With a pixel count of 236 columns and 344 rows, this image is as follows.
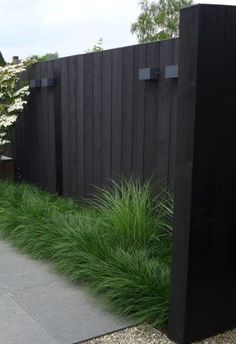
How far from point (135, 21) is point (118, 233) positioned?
70.9 feet

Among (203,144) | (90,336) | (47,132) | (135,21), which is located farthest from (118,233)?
(135,21)

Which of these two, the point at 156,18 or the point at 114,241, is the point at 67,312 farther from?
the point at 156,18

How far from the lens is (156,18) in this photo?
2355 centimetres

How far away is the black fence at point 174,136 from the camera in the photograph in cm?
272

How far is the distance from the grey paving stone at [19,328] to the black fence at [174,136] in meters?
0.85

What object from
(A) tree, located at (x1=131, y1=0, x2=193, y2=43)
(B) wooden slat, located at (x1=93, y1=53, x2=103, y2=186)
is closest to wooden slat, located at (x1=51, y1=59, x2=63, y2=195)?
(B) wooden slat, located at (x1=93, y1=53, x2=103, y2=186)

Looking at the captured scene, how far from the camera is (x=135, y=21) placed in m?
24.2

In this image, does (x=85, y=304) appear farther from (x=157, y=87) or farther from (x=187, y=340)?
(x=157, y=87)

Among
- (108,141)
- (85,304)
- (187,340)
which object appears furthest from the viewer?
(108,141)

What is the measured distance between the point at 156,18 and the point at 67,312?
22098 mm

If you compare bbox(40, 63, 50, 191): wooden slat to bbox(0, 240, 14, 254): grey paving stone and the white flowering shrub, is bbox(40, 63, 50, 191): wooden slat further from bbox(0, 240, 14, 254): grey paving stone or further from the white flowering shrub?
bbox(0, 240, 14, 254): grey paving stone

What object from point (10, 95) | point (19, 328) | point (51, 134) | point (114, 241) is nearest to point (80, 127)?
point (51, 134)

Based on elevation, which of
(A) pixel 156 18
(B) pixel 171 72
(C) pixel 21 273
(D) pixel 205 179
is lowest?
(C) pixel 21 273

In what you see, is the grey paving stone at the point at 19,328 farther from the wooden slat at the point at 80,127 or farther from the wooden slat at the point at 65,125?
the wooden slat at the point at 65,125
